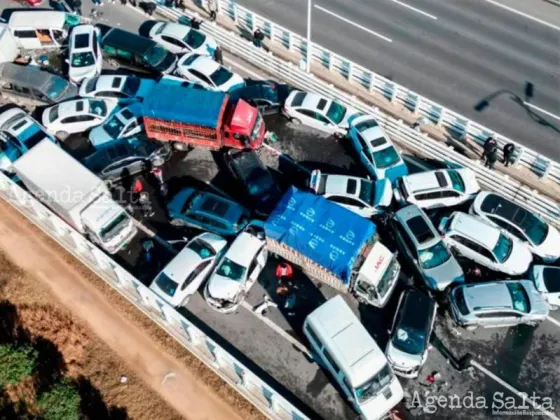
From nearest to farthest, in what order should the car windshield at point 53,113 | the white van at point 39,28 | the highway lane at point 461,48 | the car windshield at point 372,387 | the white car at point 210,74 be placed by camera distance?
the car windshield at point 372,387, the car windshield at point 53,113, the highway lane at point 461,48, the white car at point 210,74, the white van at point 39,28

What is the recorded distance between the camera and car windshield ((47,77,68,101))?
104ft

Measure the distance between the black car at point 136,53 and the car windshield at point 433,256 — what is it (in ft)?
55.3

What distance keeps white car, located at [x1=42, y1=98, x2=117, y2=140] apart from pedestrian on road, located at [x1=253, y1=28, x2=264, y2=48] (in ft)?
29.0

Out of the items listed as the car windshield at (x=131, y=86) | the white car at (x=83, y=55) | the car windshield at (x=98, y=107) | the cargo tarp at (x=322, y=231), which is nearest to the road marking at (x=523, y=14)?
the cargo tarp at (x=322, y=231)

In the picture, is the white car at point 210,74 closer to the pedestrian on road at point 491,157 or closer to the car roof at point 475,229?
the pedestrian on road at point 491,157

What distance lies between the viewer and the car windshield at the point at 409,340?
23.2m

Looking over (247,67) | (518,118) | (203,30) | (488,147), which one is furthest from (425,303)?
(203,30)

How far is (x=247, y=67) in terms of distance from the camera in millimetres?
34281

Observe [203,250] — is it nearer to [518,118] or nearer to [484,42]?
[518,118]

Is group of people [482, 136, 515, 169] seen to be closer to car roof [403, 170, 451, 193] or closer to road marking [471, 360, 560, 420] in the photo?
car roof [403, 170, 451, 193]

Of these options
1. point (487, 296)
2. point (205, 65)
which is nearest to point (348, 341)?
point (487, 296)

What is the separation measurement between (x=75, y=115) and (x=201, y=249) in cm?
1053

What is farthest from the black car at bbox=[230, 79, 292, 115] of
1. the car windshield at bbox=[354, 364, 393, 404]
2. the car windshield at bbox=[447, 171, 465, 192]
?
the car windshield at bbox=[354, 364, 393, 404]

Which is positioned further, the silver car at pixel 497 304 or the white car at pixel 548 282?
the white car at pixel 548 282
